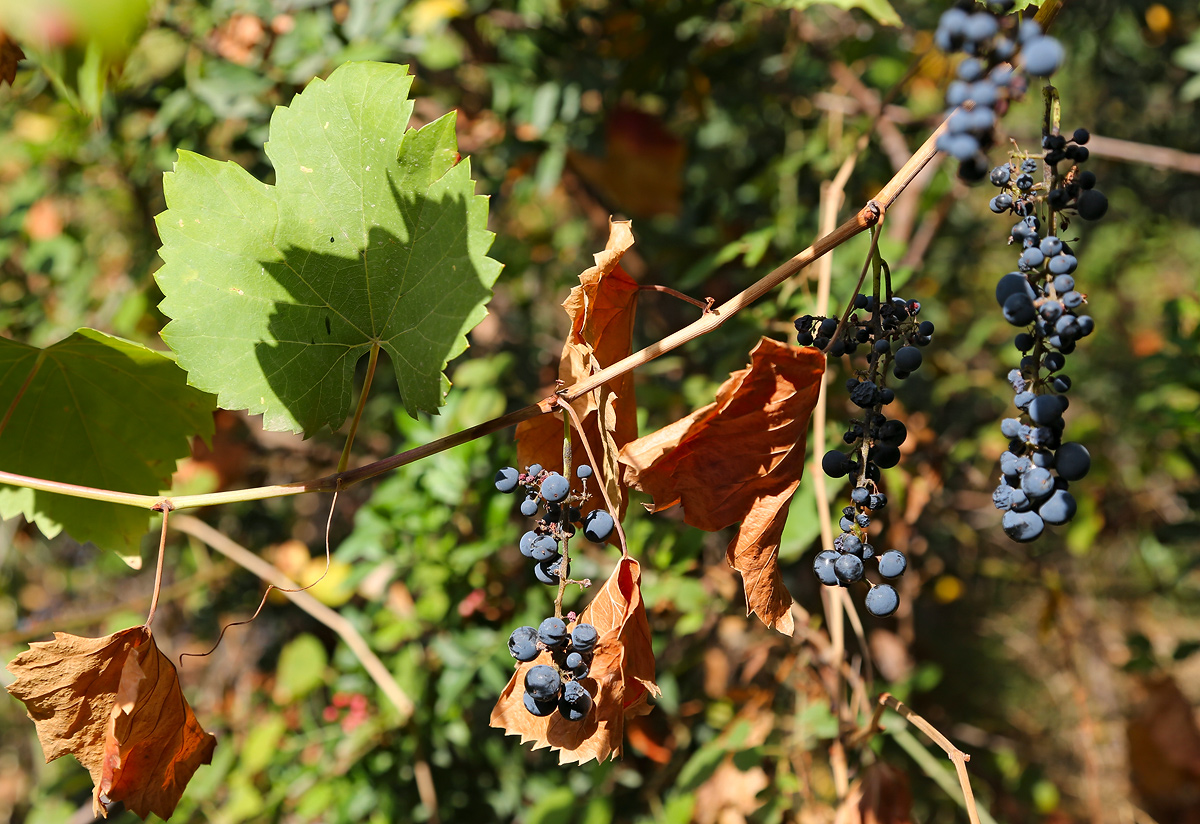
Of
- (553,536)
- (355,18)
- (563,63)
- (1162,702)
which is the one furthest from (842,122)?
(1162,702)

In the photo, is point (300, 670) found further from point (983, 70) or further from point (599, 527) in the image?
point (983, 70)

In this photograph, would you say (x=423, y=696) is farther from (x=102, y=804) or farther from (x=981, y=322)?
(x=981, y=322)

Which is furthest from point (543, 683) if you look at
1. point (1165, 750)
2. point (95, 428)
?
point (1165, 750)

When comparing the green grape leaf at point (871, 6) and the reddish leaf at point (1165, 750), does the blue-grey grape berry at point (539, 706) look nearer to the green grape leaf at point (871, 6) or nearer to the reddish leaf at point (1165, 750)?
the green grape leaf at point (871, 6)

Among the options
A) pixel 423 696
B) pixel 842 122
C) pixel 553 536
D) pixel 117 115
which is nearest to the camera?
pixel 553 536

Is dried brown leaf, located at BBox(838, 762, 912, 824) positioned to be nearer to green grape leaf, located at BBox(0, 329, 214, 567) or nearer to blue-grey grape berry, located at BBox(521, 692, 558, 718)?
blue-grey grape berry, located at BBox(521, 692, 558, 718)


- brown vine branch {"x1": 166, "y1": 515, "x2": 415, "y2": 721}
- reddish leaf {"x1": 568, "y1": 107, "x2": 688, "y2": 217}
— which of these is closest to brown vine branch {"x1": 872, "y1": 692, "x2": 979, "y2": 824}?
brown vine branch {"x1": 166, "y1": 515, "x2": 415, "y2": 721}
